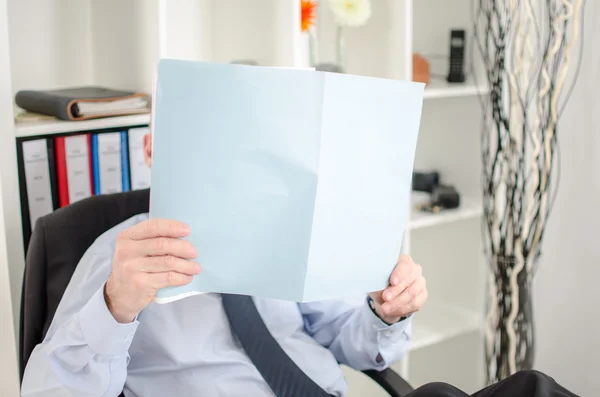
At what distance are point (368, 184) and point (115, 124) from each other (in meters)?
0.81

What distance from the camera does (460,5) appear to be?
7.85 ft

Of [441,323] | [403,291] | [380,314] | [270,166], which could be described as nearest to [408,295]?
[403,291]

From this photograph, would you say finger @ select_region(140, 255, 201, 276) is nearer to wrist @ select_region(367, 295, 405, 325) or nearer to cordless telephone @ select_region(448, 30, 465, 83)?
wrist @ select_region(367, 295, 405, 325)

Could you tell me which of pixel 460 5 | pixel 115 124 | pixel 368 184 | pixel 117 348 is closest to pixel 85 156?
pixel 115 124

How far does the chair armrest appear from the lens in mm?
1523

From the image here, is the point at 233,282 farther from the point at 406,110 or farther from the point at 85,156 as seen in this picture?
the point at 85,156

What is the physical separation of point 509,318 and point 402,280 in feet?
3.17

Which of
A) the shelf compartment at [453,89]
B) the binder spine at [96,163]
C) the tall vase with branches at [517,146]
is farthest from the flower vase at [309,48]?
the binder spine at [96,163]

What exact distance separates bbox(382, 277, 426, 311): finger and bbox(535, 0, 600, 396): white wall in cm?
104

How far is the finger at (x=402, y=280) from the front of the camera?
1315 millimetres

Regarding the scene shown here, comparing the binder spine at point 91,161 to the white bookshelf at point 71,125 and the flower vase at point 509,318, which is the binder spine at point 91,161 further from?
the flower vase at point 509,318

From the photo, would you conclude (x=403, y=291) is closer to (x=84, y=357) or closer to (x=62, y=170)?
(x=84, y=357)

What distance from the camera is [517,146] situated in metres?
2.12

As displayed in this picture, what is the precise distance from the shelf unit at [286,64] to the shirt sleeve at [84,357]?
33 centimetres
